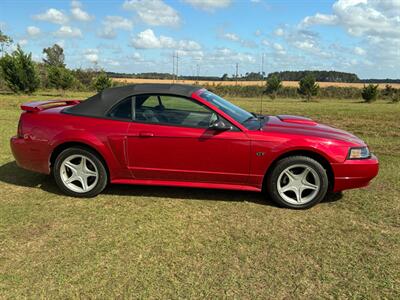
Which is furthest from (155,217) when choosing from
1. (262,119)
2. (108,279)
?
(262,119)

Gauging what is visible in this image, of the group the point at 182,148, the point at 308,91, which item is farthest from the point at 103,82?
the point at 182,148

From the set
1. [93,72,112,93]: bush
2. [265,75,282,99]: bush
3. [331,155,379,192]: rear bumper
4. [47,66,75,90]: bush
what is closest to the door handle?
Answer: [331,155,379,192]: rear bumper

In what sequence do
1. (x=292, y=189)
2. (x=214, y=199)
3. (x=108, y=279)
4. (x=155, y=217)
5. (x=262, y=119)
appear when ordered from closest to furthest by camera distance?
1. (x=108, y=279)
2. (x=155, y=217)
3. (x=292, y=189)
4. (x=214, y=199)
5. (x=262, y=119)

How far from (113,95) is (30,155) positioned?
4.47 feet

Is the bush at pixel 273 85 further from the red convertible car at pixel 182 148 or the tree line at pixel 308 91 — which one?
the red convertible car at pixel 182 148

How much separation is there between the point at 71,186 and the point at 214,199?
1885 mm

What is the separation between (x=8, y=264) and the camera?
303cm

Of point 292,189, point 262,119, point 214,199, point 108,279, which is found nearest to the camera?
point 108,279

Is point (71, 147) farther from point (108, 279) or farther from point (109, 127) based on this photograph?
point (108, 279)

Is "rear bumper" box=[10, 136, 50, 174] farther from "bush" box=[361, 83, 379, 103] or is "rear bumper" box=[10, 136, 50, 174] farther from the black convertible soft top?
"bush" box=[361, 83, 379, 103]

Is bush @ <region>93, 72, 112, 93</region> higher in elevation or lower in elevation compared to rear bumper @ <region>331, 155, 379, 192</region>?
higher

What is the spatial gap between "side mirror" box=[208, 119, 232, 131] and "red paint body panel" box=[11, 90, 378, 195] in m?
0.06

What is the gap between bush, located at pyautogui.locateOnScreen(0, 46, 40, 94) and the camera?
30469 mm

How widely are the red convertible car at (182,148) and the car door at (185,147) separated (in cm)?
1
